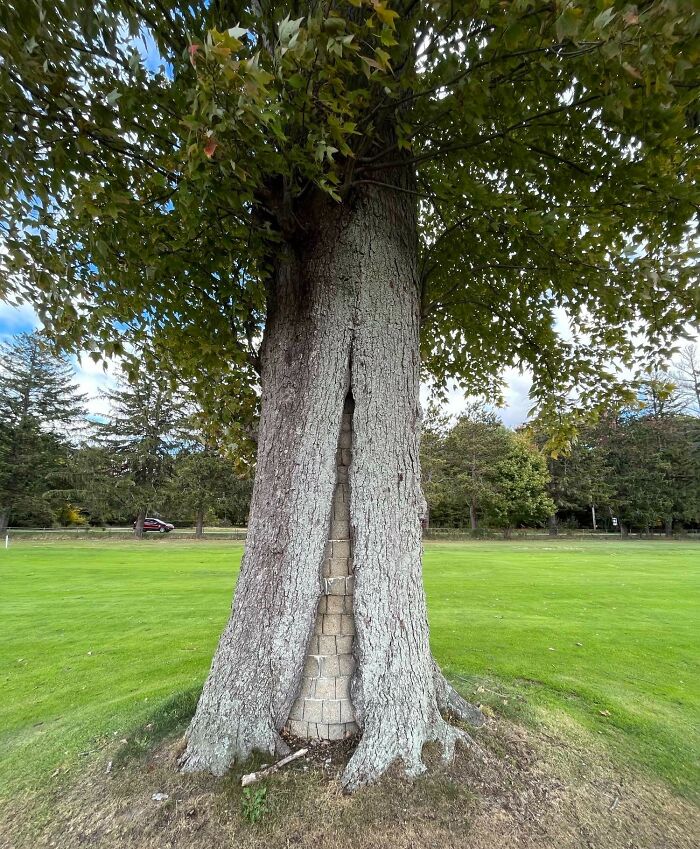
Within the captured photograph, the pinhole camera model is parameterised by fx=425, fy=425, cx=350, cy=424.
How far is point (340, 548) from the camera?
2623 mm

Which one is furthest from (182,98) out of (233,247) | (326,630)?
(326,630)

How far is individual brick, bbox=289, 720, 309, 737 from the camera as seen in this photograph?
8.09ft

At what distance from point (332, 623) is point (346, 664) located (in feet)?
0.81

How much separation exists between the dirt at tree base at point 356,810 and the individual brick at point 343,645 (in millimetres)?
486

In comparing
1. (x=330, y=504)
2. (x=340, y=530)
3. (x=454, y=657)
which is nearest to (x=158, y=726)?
(x=340, y=530)

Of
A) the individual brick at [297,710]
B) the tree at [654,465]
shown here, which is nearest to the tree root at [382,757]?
the individual brick at [297,710]

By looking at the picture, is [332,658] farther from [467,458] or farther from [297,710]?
[467,458]

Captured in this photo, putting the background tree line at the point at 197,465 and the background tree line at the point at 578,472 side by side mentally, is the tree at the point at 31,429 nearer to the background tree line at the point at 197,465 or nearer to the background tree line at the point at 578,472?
the background tree line at the point at 197,465

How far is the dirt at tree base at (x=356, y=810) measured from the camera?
1.99 m

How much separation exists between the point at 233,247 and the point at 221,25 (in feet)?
4.27

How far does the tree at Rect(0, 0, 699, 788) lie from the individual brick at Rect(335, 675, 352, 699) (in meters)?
0.12

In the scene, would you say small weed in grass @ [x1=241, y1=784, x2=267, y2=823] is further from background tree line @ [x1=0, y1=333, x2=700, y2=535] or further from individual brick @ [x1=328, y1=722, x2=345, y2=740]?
background tree line @ [x1=0, y1=333, x2=700, y2=535]

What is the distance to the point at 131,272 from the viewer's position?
3320 mm

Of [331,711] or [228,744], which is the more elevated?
[331,711]
